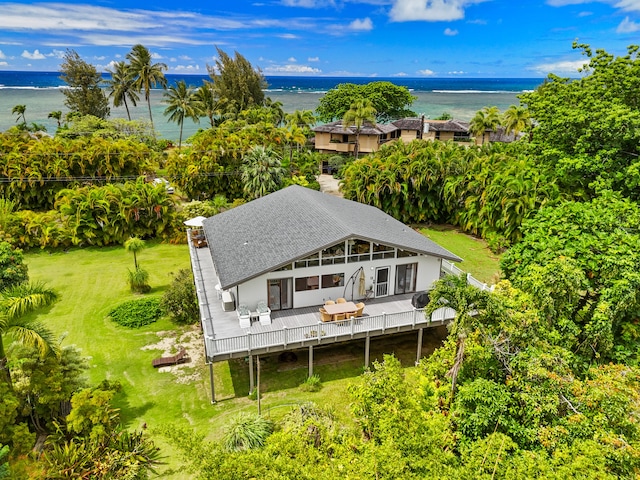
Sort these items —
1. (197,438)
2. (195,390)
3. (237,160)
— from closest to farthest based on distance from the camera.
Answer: (197,438) → (195,390) → (237,160)

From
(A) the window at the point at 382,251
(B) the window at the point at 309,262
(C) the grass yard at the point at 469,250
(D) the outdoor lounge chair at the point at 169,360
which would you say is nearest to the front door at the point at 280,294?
(B) the window at the point at 309,262

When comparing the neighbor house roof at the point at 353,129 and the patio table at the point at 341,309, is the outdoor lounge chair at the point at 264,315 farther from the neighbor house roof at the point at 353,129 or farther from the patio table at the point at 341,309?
the neighbor house roof at the point at 353,129

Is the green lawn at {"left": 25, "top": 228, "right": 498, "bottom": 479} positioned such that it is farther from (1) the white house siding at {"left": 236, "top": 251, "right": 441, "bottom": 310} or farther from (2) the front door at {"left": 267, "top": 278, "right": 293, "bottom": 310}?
(1) the white house siding at {"left": 236, "top": 251, "right": 441, "bottom": 310}

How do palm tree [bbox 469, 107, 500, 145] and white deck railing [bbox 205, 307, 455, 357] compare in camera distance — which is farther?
palm tree [bbox 469, 107, 500, 145]

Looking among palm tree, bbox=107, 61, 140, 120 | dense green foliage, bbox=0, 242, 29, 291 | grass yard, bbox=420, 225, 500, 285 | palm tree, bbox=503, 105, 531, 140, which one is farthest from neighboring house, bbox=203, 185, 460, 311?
palm tree, bbox=107, 61, 140, 120

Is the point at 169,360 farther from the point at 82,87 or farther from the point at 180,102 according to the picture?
the point at 82,87

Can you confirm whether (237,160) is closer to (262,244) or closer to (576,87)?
(262,244)

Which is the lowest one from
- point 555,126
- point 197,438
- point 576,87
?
point 197,438

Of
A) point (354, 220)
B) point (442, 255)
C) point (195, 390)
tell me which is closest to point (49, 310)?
point (195, 390)
